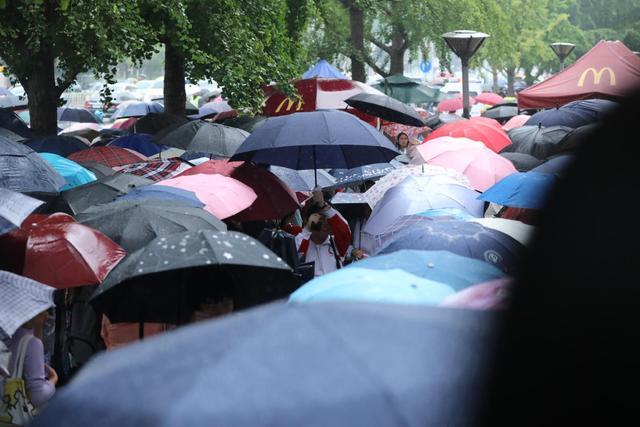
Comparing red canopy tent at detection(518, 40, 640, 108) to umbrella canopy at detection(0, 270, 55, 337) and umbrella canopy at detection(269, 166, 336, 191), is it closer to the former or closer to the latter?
umbrella canopy at detection(269, 166, 336, 191)

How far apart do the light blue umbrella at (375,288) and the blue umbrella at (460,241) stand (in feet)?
3.84

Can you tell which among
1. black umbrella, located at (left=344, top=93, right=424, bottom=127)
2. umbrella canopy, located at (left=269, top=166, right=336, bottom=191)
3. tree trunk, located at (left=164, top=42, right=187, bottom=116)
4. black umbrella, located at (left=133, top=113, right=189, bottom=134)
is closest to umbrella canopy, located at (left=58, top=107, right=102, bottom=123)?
tree trunk, located at (left=164, top=42, right=187, bottom=116)

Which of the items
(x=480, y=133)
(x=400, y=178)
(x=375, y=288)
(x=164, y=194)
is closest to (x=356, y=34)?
(x=480, y=133)

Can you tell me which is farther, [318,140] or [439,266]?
[318,140]

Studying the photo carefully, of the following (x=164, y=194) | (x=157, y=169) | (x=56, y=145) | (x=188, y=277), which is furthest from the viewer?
(x=56, y=145)

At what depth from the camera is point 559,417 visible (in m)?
1.68

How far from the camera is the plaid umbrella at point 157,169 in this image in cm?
1098

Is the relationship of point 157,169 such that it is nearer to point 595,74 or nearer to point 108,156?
point 108,156

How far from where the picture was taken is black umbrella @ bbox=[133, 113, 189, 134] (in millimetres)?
17344

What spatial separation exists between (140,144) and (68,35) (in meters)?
3.31

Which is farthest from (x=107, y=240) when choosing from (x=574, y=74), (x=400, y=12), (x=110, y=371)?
(x=400, y=12)

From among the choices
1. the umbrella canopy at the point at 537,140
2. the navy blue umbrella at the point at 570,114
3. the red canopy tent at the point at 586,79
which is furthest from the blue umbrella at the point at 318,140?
the red canopy tent at the point at 586,79

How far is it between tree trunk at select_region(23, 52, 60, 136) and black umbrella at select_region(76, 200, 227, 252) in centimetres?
816

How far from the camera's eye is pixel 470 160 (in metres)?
12.2
